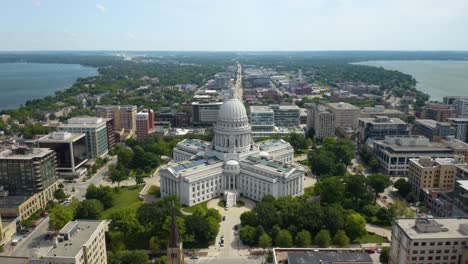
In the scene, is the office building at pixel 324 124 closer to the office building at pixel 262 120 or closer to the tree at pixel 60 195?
the office building at pixel 262 120

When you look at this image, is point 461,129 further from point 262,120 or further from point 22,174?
point 22,174

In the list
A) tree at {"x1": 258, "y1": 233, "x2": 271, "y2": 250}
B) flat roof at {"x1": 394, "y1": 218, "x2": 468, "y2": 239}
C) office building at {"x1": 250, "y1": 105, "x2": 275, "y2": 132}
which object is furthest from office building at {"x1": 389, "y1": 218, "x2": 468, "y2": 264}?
office building at {"x1": 250, "y1": 105, "x2": 275, "y2": 132}

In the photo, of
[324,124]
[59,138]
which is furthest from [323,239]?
[324,124]

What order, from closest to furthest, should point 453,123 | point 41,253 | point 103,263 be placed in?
point 103,263 → point 41,253 → point 453,123

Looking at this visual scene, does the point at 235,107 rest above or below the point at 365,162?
above

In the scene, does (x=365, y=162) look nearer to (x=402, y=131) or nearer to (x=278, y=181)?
(x=402, y=131)

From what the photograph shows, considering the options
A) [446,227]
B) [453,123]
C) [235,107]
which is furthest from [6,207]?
[453,123]

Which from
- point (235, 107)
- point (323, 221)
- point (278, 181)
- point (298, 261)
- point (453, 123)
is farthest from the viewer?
point (453, 123)
